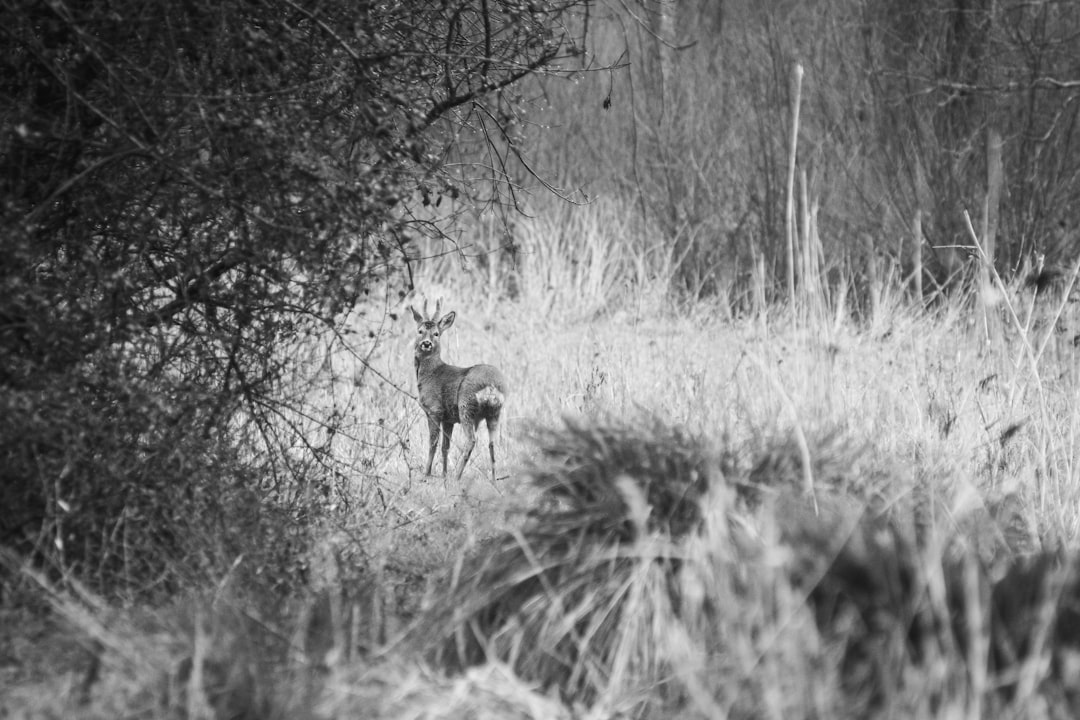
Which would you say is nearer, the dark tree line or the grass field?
the grass field

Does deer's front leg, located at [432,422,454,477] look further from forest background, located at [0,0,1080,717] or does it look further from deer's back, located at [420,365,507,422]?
forest background, located at [0,0,1080,717]

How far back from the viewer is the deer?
6988 millimetres

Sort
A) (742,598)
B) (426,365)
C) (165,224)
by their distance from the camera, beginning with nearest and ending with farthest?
(742,598) < (165,224) < (426,365)

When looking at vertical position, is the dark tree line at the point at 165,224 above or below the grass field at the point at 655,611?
above

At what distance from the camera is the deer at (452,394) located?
699 centimetres

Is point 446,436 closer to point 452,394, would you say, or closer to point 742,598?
point 452,394

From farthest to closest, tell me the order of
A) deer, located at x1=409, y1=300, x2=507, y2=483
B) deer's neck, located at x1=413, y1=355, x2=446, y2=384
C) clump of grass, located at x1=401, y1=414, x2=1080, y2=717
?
deer's neck, located at x1=413, y1=355, x2=446, y2=384, deer, located at x1=409, y1=300, x2=507, y2=483, clump of grass, located at x1=401, y1=414, x2=1080, y2=717

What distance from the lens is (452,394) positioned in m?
7.21

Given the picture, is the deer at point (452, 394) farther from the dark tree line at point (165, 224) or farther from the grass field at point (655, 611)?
the dark tree line at point (165, 224)

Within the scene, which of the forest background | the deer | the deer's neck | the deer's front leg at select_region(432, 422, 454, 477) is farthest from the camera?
the deer's neck

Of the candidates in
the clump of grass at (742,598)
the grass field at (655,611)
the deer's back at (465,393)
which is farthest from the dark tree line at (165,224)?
the deer's back at (465,393)

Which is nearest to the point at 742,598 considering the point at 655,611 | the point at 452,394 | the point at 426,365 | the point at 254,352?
the point at 655,611

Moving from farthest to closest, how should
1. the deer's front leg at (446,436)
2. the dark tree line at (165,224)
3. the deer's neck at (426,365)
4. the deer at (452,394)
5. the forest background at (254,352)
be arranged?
the deer's neck at (426,365) → the deer's front leg at (446,436) → the deer at (452,394) → the dark tree line at (165,224) → the forest background at (254,352)

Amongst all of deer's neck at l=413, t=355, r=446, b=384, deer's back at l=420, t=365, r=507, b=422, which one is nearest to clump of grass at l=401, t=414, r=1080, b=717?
deer's back at l=420, t=365, r=507, b=422
